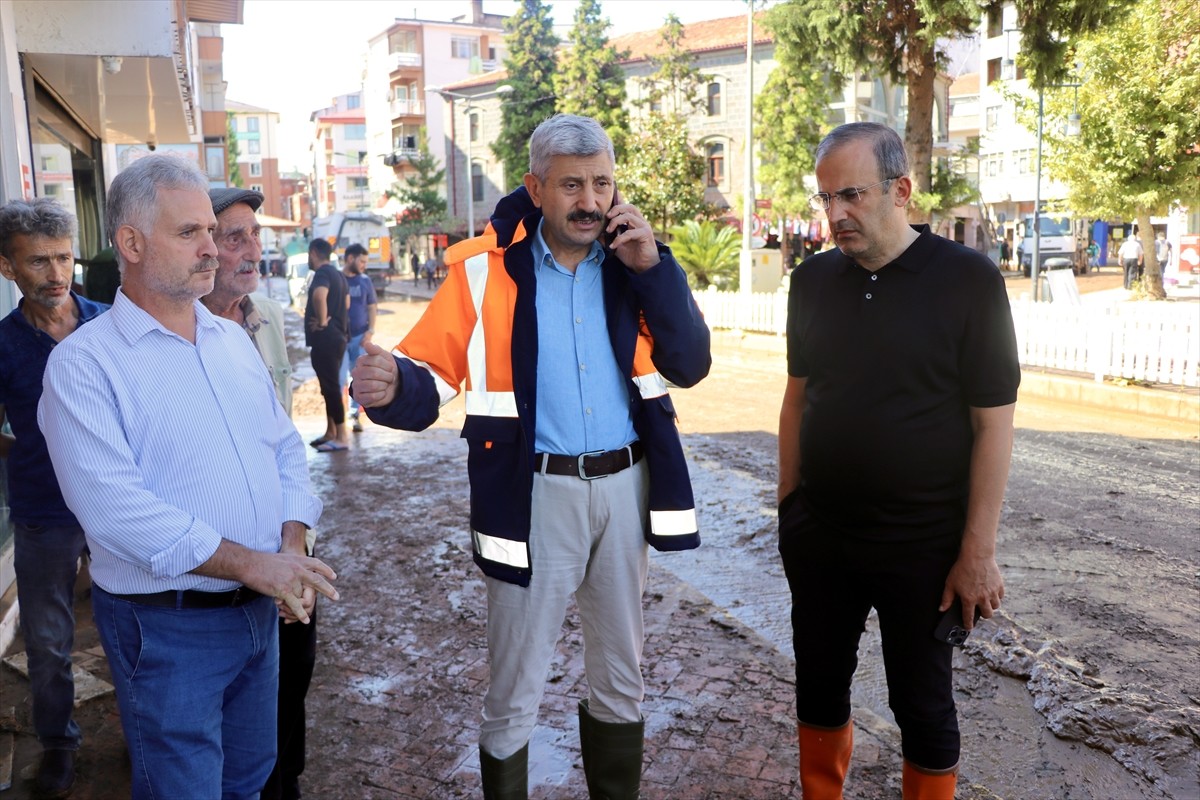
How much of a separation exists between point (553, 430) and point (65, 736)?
223 centimetres

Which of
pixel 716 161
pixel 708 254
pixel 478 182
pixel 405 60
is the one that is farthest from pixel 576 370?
pixel 405 60

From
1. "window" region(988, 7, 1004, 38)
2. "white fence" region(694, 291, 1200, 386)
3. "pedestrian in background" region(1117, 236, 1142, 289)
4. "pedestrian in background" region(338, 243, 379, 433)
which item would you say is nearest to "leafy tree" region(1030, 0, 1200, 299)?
"window" region(988, 7, 1004, 38)

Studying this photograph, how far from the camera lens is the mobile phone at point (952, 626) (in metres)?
2.95

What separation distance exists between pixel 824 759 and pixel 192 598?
6.47 ft

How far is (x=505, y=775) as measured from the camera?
309cm

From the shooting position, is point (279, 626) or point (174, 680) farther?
point (279, 626)

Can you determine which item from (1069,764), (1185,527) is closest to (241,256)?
(1069,764)

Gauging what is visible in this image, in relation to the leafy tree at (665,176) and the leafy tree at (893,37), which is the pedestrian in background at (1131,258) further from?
the leafy tree at (893,37)

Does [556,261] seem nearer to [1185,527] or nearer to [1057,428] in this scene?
[1185,527]

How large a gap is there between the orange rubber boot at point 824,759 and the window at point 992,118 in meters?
58.9

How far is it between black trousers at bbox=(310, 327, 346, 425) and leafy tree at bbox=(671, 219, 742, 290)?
51.6 feet

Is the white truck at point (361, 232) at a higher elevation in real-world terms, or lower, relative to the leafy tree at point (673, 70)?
lower

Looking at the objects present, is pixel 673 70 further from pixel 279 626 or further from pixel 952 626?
pixel 952 626

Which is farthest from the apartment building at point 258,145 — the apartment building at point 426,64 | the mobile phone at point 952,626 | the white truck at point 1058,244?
the mobile phone at point 952,626
